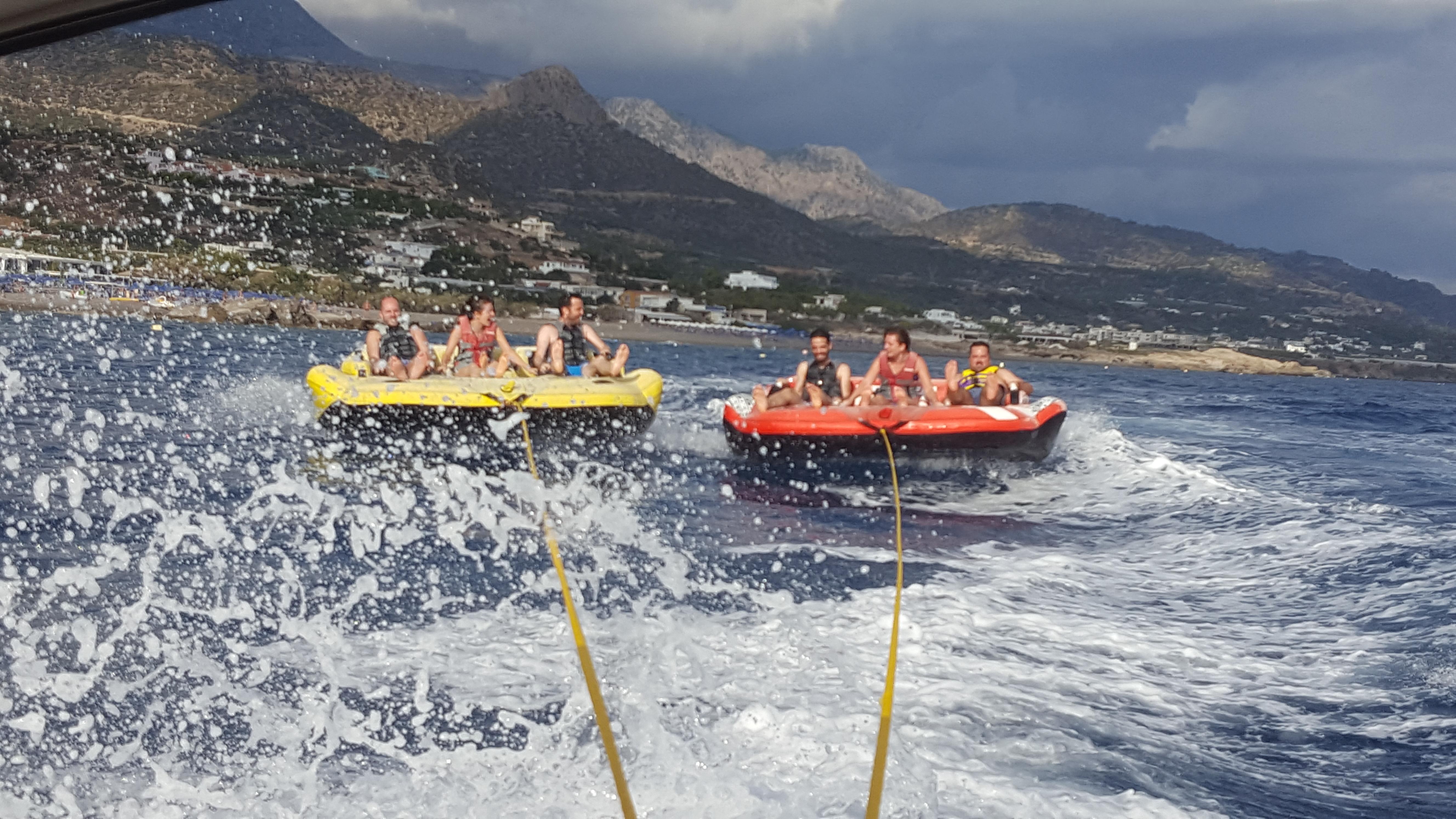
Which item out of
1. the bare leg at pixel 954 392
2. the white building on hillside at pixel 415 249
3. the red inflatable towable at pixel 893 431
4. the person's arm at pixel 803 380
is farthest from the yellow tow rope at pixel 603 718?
the white building on hillside at pixel 415 249

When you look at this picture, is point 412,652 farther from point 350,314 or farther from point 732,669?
point 350,314

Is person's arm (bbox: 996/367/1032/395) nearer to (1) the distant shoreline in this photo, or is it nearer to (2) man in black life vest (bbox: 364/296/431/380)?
(2) man in black life vest (bbox: 364/296/431/380)

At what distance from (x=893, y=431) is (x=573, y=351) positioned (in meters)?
3.01

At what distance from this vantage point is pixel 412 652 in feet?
12.0

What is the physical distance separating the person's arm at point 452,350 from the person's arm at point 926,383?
3.75 metres

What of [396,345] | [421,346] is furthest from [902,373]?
[396,345]

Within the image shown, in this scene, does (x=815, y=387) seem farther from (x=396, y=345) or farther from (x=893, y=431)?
(x=396, y=345)

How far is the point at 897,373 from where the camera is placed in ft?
30.3

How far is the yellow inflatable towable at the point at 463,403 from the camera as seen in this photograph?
27.1 feet

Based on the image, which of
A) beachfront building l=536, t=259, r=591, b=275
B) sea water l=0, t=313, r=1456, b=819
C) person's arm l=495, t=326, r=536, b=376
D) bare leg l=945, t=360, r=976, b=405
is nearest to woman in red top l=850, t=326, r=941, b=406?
bare leg l=945, t=360, r=976, b=405

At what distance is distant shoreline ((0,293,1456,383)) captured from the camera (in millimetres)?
37688

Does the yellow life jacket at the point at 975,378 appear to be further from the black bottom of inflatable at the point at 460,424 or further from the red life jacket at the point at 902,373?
the black bottom of inflatable at the point at 460,424

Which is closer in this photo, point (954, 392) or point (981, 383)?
point (954, 392)

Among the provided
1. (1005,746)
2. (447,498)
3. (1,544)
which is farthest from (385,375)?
(1005,746)
